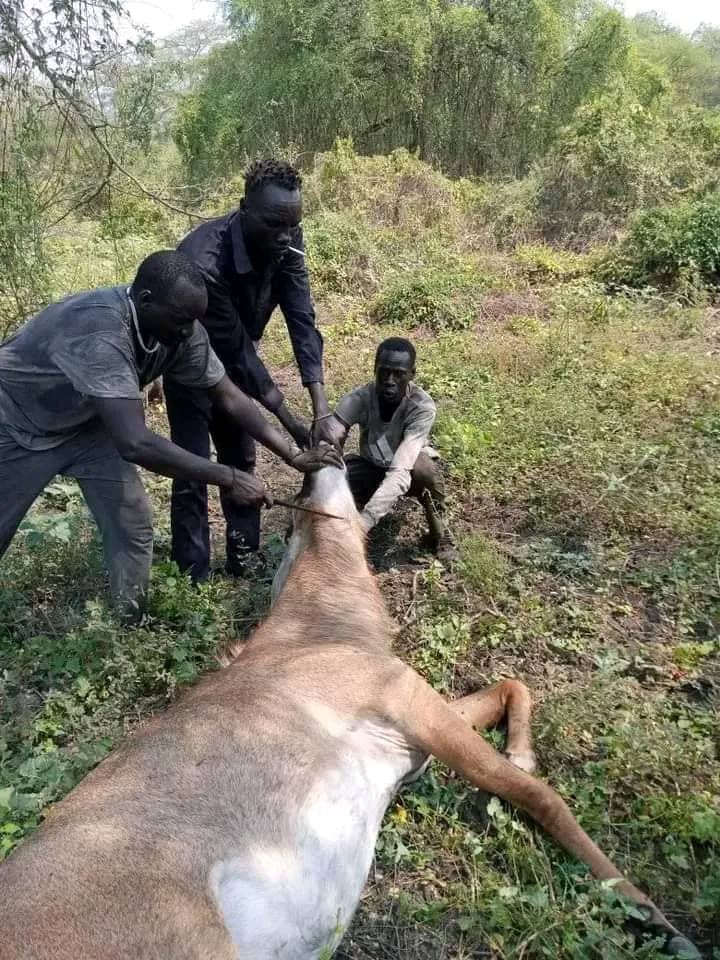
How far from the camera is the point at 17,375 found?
3.75 metres

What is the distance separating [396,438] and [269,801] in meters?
2.85

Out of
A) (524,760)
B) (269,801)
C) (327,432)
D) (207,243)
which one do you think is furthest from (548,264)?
(269,801)

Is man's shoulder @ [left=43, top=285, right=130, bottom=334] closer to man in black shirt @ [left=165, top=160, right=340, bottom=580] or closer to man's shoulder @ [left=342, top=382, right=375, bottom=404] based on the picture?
man in black shirt @ [left=165, top=160, right=340, bottom=580]

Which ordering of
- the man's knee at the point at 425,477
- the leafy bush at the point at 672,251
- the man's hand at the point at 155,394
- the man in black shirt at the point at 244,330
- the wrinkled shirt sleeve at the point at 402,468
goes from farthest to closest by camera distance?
the leafy bush at the point at 672,251 < the man's hand at the point at 155,394 < the man's knee at the point at 425,477 < the wrinkled shirt sleeve at the point at 402,468 < the man in black shirt at the point at 244,330

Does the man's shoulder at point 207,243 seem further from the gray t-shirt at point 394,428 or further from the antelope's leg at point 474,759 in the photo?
the antelope's leg at point 474,759

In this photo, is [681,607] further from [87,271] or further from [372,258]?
[87,271]

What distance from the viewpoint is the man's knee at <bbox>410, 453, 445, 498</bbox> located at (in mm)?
4855

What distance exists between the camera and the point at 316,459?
3562mm

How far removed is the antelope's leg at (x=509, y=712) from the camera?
3260 millimetres

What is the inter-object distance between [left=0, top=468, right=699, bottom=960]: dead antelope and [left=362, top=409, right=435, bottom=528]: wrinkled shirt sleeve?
966 mm

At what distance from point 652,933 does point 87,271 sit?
397 inches

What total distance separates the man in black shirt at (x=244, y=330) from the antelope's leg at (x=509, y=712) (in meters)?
→ 1.33

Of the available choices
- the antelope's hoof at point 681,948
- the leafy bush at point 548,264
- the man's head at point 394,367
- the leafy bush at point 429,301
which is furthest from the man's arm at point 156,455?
the leafy bush at point 548,264

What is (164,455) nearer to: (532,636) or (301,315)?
(301,315)
